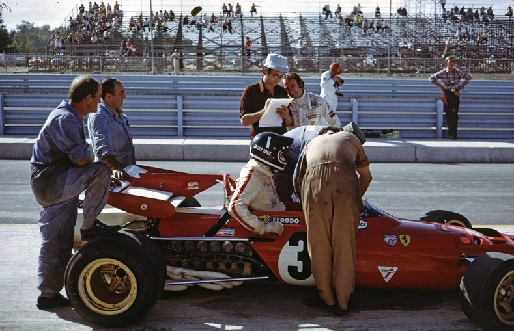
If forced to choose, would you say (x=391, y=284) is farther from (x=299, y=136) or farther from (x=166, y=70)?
(x=166, y=70)

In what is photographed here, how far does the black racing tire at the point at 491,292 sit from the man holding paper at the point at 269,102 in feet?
9.30

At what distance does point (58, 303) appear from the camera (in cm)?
596

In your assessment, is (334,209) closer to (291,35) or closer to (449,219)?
(449,219)

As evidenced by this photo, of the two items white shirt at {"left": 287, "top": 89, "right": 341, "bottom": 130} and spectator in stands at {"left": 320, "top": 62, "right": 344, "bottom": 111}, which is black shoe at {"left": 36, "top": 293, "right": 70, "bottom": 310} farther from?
spectator in stands at {"left": 320, "top": 62, "right": 344, "bottom": 111}

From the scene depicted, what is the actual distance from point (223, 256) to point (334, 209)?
111 cm

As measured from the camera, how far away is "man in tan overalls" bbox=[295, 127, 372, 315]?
557 cm

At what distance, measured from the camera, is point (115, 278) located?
18.4 ft

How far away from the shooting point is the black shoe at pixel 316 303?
5949 mm

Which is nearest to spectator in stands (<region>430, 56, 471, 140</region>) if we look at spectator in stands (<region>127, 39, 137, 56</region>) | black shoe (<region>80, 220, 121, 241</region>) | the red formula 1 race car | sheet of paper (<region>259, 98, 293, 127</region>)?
sheet of paper (<region>259, 98, 293, 127</region>)

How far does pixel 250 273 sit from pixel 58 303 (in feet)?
5.30

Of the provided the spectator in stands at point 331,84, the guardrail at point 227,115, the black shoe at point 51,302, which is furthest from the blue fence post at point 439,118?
the black shoe at point 51,302

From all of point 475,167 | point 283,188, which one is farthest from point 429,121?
point 283,188

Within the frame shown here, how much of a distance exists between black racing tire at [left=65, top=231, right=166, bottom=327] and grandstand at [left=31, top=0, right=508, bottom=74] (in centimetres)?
3017

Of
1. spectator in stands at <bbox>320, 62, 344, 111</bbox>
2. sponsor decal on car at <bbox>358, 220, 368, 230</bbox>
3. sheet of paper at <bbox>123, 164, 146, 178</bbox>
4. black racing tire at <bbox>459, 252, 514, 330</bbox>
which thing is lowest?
black racing tire at <bbox>459, 252, 514, 330</bbox>
